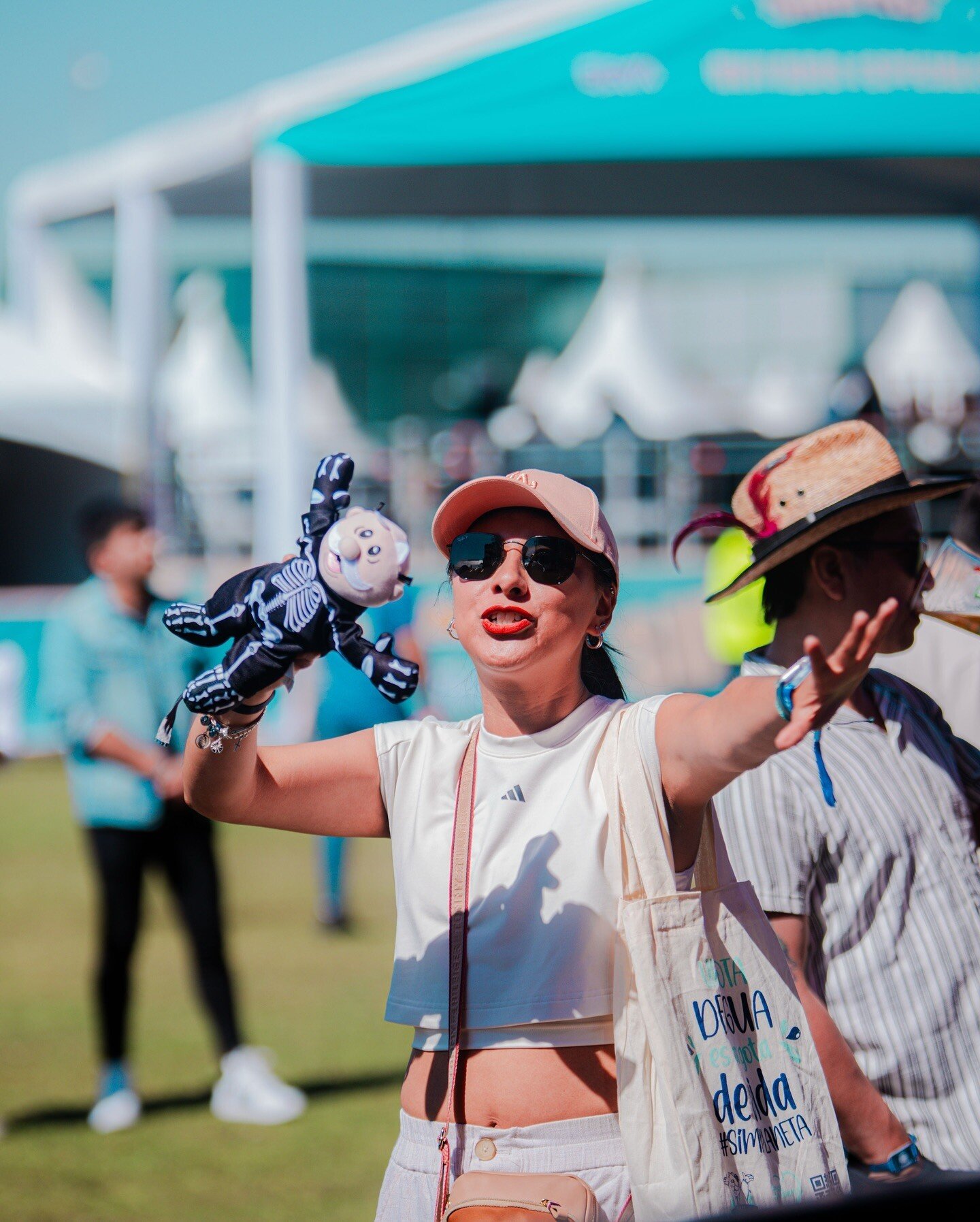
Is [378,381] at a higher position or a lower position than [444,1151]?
higher

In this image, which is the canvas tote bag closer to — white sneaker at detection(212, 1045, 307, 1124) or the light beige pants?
the light beige pants

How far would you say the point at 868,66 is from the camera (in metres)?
9.47

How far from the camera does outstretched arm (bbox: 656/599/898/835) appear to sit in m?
1.54

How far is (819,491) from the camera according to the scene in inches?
85.0

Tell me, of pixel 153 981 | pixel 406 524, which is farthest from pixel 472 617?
pixel 406 524

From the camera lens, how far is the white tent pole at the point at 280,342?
10.7 metres

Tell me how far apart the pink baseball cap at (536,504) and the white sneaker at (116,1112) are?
3335 millimetres

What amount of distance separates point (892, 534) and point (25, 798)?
9959 millimetres

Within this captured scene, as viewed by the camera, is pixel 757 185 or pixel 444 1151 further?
pixel 757 185

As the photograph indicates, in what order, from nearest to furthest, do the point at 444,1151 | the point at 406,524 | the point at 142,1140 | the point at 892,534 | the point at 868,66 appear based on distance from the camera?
1. the point at 444,1151
2. the point at 892,534
3. the point at 142,1140
4. the point at 868,66
5. the point at 406,524

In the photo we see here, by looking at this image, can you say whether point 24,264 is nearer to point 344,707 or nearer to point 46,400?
point 46,400

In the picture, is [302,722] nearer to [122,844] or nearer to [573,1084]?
[122,844]

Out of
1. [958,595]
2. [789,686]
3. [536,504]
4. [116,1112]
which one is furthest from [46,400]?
[789,686]

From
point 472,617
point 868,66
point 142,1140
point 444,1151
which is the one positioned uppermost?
point 868,66
